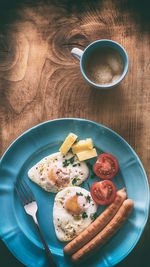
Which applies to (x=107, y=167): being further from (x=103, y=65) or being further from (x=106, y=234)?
(x=103, y=65)

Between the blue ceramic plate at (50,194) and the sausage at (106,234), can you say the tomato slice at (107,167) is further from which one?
the sausage at (106,234)

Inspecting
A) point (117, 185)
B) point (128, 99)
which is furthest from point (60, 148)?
point (128, 99)

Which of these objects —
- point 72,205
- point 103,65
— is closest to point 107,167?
point 72,205

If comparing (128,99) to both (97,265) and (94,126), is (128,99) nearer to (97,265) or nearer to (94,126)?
(94,126)

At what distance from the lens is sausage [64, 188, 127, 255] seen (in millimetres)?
1985

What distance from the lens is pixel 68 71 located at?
218cm

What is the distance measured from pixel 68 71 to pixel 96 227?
4.29ft

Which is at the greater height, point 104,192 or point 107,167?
point 107,167

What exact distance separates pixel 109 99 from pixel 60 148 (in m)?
0.59

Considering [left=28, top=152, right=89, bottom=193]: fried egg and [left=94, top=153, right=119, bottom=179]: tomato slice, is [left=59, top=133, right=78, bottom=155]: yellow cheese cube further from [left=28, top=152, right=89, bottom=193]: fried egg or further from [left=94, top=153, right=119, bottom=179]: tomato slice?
[left=94, top=153, right=119, bottom=179]: tomato slice

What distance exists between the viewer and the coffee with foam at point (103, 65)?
6.46ft

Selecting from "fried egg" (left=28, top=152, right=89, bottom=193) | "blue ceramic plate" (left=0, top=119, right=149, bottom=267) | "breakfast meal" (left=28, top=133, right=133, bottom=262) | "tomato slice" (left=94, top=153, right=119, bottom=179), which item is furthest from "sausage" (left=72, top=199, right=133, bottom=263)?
"fried egg" (left=28, top=152, right=89, bottom=193)

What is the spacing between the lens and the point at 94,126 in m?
2.04

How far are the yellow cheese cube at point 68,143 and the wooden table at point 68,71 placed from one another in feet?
0.70
